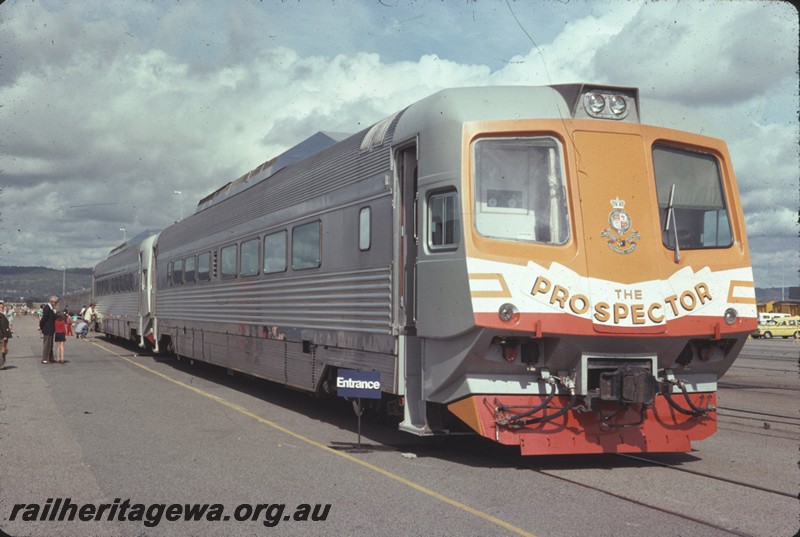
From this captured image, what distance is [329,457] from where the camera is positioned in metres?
8.18

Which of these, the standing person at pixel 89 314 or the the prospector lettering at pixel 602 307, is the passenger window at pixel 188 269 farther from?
the standing person at pixel 89 314

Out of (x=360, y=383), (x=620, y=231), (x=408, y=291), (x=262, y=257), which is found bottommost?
(x=360, y=383)

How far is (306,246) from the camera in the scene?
11.1 metres

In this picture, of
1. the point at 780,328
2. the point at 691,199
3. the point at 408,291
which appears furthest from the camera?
the point at 780,328

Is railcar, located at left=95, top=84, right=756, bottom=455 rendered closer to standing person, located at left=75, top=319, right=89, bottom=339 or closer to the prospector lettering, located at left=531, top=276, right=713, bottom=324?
the prospector lettering, located at left=531, top=276, right=713, bottom=324

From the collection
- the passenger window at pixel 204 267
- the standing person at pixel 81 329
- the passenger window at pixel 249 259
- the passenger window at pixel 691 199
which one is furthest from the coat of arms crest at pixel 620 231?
the standing person at pixel 81 329

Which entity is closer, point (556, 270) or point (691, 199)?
point (556, 270)

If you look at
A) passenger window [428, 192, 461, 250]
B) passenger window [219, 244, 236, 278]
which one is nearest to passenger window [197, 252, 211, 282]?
passenger window [219, 244, 236, 278]

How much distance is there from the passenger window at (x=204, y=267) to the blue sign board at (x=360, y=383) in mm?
8552

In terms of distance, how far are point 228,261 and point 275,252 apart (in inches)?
117

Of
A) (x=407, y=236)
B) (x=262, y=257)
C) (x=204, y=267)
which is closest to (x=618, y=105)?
(x=407, y=236)

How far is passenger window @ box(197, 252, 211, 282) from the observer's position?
1659 cm

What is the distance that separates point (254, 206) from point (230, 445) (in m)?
5.93

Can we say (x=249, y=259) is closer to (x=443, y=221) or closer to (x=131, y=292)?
(x=443, y=221)
